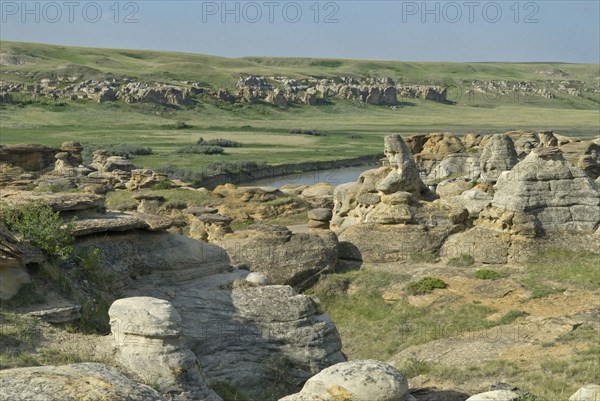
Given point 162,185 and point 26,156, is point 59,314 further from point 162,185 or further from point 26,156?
point 26,156

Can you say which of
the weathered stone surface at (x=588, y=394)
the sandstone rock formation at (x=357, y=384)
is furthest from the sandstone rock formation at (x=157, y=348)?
the weathered stone surface at (x=588, y=394)

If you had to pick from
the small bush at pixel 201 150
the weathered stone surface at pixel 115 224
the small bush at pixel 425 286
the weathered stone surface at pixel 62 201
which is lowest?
the small bush at pixel 201 150

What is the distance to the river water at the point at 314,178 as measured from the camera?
82.2 meters

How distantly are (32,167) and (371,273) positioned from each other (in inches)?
1531

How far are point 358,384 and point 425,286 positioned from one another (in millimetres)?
16808

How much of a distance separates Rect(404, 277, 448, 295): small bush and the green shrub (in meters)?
14.4

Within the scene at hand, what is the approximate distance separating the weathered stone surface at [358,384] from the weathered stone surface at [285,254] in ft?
54.7

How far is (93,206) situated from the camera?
2555cm

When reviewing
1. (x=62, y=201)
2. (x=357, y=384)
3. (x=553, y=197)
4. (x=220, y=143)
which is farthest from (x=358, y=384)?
(x=220, y=143)

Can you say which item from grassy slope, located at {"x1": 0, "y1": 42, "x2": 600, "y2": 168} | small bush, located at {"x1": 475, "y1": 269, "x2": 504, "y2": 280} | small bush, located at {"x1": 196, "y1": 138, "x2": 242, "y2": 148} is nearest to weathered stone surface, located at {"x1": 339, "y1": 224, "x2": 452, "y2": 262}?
small bush, located at {"x1": 475, "y1": 269, "x2": 504, "y2": 280}

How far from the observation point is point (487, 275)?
3291cm

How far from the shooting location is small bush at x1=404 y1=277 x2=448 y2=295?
3222 centimetres

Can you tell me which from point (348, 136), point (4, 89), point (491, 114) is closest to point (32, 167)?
point (348, 136)

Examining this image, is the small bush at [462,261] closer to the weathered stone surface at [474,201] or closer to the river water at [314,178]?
the weathered stone surface at [474,201]
